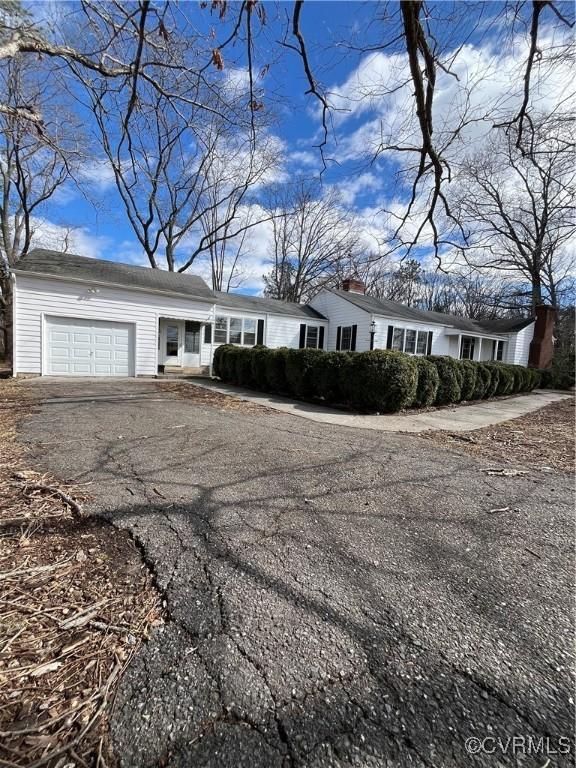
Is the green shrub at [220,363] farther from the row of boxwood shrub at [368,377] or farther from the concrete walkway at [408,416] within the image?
the concrete walkway at [408,416]

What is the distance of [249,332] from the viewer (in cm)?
1647

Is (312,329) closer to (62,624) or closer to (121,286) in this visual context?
(121,286)

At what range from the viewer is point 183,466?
3.56 meters

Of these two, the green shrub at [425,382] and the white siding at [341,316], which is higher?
the white siding at [341,316]

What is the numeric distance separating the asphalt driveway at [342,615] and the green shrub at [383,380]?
3.92m

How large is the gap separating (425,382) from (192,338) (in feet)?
33.8

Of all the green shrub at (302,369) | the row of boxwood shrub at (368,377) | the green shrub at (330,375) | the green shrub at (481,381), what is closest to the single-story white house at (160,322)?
the row of boxwood shrub at (368,377)

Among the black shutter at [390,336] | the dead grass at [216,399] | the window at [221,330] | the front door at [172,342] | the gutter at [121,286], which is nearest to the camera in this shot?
the dead grass at [216,399]

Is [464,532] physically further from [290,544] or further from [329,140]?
[329,140]

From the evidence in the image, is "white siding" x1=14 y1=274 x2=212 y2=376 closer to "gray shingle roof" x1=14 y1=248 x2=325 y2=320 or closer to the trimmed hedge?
"gray shingle roof" x1=14 y1=248 x2=325 y2=320

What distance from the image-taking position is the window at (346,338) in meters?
17.2

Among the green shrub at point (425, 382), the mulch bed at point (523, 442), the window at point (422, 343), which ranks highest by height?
the window at point (422, 343)

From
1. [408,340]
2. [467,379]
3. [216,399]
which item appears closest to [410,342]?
[408,340]

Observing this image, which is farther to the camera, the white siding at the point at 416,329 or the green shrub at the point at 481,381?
the white siding at the point at 416,329
